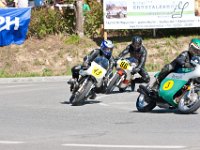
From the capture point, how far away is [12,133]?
40.7 feet

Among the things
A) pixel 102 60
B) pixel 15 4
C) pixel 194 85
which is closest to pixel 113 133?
pixel 194 85

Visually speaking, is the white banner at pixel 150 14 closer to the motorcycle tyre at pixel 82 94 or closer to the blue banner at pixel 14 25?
the blue banner at pixel 14 25

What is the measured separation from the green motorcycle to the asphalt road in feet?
0.67

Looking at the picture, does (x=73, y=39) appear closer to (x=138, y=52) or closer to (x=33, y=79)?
(x=33, y=79)

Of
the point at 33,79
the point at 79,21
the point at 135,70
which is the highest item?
the point at 135,70

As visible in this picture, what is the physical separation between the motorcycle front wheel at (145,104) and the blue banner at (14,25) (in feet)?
50.8

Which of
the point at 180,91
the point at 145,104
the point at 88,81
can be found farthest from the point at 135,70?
the point at 180,91

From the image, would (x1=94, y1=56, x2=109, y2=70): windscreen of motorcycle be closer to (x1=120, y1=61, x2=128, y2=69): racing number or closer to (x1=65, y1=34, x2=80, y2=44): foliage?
(x1=120, y1=61, x2=128, y2=69): racing number

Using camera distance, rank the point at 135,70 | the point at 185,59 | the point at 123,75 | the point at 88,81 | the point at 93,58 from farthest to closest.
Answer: the point at 135,70
the point at 123,75
the point at 93,58
the point at 88,81
the point at 185,59

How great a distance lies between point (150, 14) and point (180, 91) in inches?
653

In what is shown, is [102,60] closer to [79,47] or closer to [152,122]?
[152,122]

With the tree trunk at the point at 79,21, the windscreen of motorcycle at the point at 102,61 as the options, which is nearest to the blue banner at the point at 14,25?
the tree trunk at the point at 79,21

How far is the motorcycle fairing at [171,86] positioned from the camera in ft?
46.5

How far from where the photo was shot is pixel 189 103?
1402 cm
